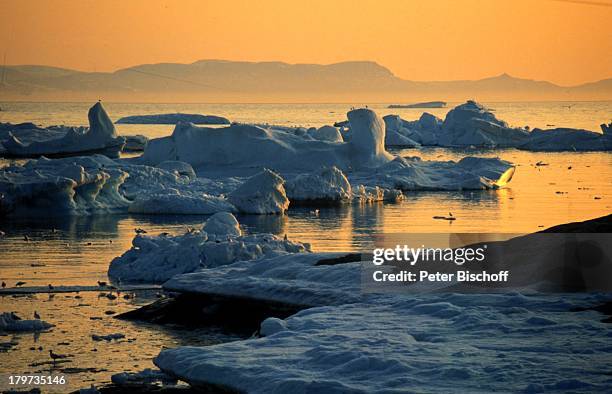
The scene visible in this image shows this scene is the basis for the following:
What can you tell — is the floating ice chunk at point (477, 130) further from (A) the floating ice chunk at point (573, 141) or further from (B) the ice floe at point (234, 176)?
(B) the ice floe at point (234, 176)

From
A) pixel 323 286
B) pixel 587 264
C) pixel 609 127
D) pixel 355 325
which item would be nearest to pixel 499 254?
pixel 587 264

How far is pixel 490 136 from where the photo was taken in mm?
66562

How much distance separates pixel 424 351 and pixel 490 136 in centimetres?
5867

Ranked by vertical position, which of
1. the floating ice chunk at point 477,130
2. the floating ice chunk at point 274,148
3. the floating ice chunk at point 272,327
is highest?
the floating ice chunk at point 477,130

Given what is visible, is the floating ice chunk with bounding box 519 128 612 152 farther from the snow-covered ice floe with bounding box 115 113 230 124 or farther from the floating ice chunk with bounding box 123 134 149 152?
the snow-covered ice floe with bounding box 115 113 230 124

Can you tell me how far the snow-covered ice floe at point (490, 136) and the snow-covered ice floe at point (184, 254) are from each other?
47560 mm

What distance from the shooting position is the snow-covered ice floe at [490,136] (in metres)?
62.5

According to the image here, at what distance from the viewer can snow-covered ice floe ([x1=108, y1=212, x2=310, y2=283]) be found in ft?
55.5

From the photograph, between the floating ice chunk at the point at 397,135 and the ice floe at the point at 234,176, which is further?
the floating ice chunk at the point at 397,135

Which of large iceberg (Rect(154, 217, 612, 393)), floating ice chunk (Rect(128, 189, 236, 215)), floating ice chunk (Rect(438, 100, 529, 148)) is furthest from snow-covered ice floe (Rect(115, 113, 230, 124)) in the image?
large iceberg (Rect(154, 217, 612, 393))

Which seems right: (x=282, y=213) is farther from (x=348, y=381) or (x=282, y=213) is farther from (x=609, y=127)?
(x=609, y=127)

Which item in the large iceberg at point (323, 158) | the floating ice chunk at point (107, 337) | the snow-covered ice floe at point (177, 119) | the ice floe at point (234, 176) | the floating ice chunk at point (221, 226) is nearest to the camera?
the floating ice chunk at point (107, 337)

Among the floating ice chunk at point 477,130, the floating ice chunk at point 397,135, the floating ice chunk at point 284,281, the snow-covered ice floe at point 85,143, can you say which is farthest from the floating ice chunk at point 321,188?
the floating ice chunk at point 477,130

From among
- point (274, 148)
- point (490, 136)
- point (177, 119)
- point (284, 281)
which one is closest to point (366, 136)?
point (274, 148)
